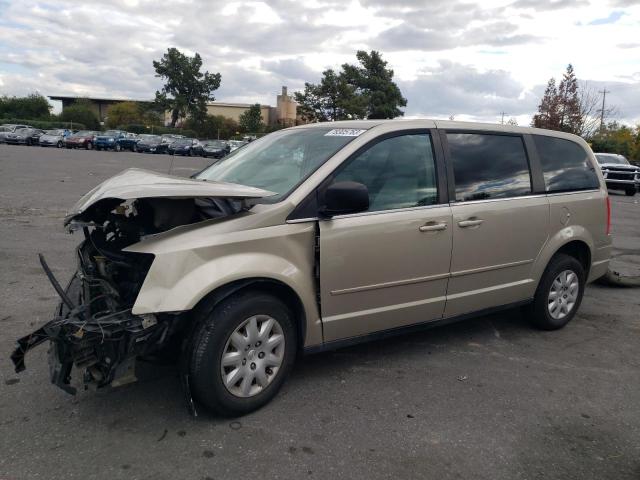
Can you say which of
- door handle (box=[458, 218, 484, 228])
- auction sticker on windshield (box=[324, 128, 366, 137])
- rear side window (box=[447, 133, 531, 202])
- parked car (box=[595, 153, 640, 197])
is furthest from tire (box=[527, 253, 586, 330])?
parked car (box=[595, 153, 640, 197])

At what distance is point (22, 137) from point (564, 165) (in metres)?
48.3

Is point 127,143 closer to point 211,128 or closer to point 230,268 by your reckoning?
point 211,128

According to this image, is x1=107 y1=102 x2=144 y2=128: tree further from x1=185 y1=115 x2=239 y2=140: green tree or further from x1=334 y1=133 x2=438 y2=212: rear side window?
x1=334 y1=133 x2=438 y2=212: rear side window

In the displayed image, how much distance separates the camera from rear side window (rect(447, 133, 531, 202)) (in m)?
4.35

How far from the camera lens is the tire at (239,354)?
3129 mm

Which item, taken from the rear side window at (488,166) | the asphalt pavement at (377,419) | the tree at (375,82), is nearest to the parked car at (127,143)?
the tree at (375,82)

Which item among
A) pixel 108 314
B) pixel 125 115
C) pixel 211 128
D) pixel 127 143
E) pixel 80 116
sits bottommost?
pixel 108 314

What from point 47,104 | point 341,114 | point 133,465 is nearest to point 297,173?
point 133,465

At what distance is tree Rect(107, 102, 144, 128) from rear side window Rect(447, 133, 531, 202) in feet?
289

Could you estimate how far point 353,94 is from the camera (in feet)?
139

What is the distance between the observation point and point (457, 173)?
14.1 feet

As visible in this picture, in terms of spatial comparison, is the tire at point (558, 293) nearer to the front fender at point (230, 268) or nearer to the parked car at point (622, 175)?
the front fender at point (230, 268)

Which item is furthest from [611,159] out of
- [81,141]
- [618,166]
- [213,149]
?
[81,141]

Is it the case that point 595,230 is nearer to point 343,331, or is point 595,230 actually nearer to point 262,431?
point 343,331
